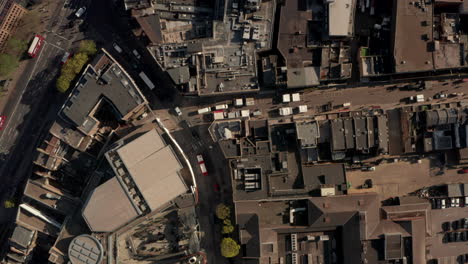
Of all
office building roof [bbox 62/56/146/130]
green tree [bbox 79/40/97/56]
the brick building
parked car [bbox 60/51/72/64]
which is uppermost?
the brick building

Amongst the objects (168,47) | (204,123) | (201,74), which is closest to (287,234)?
(204,123)

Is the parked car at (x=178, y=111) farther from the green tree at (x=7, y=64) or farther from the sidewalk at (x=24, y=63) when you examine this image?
the green tree at (x=7, y=64)

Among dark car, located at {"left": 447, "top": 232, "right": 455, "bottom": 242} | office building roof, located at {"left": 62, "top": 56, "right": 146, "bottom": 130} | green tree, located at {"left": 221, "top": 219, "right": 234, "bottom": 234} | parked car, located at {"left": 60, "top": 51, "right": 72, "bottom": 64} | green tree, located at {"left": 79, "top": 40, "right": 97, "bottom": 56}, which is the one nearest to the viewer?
office building roof, located at {"left": 62, "top": 56, "right": 146, "bottom": 130}

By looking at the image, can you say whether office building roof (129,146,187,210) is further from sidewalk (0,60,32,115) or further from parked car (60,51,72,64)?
sidewalk (0,60,32,115)

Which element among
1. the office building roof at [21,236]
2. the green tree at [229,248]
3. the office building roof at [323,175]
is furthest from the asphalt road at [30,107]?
the office building roof at [323,175]

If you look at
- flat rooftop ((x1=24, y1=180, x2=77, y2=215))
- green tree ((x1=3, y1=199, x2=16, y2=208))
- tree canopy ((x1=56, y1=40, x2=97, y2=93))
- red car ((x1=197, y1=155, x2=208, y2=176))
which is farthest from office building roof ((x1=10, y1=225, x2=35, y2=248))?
red car ((x1=197, y1=155, x2=208, y2=176))

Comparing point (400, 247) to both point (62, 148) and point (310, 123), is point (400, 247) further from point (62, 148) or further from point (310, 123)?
point (62, 148)
